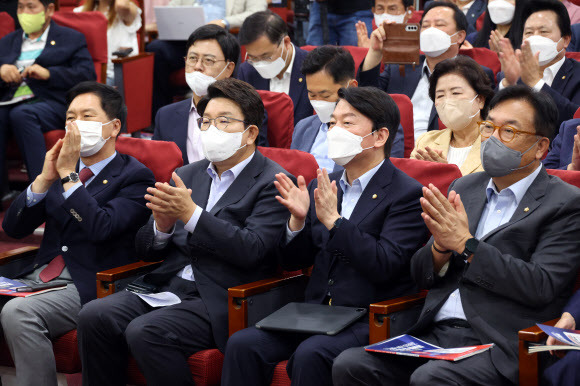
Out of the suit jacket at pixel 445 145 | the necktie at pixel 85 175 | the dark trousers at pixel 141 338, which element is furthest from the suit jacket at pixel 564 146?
the necktie at pixel 85 175

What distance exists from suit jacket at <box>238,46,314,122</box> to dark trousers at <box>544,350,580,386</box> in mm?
2394

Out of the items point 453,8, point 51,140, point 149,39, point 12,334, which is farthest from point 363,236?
point 149,39

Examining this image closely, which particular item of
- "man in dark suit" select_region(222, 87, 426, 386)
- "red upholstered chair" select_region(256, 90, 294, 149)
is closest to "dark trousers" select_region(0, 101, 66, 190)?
"red upholstered chair" select_region(256, 90, 294, 149)

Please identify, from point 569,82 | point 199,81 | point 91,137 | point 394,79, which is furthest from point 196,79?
point 569,82

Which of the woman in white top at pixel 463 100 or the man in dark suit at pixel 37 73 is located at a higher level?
the woman in white top at pixel 463 100

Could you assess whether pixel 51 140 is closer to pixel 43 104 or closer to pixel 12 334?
pixel 43 104

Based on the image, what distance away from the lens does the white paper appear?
3046 mm

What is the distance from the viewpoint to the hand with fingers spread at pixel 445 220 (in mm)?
2467

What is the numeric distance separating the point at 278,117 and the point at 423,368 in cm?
180

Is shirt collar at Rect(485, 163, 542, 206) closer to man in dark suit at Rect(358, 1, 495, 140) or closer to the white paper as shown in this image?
the white paper

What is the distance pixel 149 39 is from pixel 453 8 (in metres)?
2.88

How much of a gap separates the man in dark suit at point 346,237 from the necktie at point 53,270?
Answer: 0.95m

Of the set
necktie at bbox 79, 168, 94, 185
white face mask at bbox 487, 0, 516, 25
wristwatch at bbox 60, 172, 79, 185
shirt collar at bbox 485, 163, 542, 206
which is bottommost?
necktie at bbox 79, 168, 94, 185

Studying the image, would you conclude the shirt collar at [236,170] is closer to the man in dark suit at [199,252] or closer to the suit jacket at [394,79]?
the man in dark suit at [199,252]
